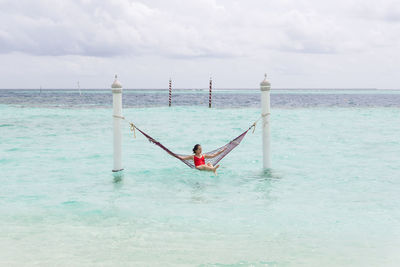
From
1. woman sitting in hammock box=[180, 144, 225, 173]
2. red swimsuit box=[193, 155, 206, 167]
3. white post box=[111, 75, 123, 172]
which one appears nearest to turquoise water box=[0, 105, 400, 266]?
woman sitting in hammock box=[180, 144, 225, 173]

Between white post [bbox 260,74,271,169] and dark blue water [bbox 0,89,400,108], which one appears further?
dark blue water [bbox 0,89,400,108]

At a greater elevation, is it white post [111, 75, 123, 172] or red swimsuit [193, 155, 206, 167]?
white post [111, 75, 123, 172]

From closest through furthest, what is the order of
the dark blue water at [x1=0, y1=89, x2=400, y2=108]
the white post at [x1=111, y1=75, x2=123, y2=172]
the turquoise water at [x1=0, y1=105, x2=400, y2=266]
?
the turquoise water at [x1=0, y1=105, x2=400, y2=266]
the white post at [x1=111, y1=75, x2=123, y2=172]
the dark blue water at [x1=0, y1=89, x2=400, y2=108]

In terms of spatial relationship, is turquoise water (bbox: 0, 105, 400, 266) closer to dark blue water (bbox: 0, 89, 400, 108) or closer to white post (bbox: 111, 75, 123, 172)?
white post (bbox: 111, 75, 123, 172)

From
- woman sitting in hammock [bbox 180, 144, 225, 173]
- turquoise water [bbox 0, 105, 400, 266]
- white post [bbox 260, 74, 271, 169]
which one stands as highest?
white post [bbox 260, 74, 271, 169]

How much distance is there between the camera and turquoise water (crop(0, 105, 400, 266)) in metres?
4.09

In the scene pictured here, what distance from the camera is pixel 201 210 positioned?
5.72 metres

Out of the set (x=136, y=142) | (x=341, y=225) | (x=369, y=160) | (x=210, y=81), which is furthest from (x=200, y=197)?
(x=210, y=81)

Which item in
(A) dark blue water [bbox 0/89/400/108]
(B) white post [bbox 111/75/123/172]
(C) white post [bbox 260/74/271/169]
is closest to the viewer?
(B) white post [bbox 111/75/123/172]

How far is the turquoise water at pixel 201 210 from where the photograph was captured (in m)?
4.09

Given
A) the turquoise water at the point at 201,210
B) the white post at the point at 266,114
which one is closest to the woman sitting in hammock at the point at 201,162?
the turquoise water at the point at 201,210

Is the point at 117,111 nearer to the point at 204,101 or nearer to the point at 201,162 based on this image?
the point at 201,162

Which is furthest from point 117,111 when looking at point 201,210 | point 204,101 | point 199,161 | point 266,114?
point 204,101

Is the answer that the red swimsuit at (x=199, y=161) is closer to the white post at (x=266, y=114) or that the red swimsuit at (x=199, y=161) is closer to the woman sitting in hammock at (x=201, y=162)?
the woman sitting in hammock at (x=201, y=162)
